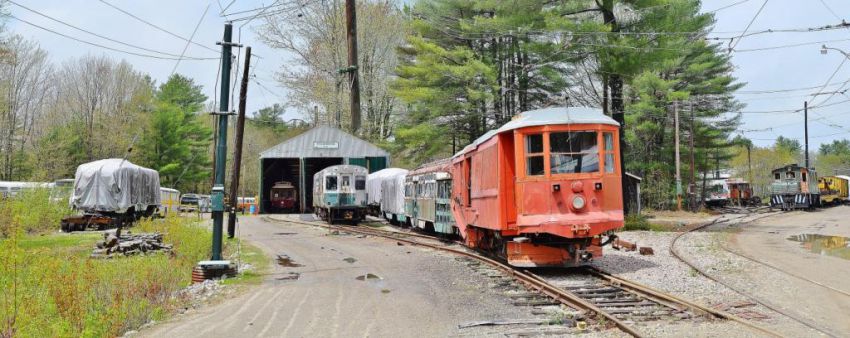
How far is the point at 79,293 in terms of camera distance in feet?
31.2

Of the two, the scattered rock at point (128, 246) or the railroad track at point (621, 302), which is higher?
the scattered rock at point (128, 246)

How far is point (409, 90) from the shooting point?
31.4 metres

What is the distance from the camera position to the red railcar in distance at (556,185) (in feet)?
35.4

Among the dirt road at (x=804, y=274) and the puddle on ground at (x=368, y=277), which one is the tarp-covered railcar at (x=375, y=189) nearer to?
the dirt road at (x=804, y=274)

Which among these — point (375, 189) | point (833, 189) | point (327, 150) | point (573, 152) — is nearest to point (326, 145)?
point (327, 150)

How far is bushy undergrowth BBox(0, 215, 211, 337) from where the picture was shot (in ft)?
26.8

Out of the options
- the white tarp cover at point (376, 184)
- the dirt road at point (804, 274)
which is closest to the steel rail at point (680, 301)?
the dirt road at point (804, 274)

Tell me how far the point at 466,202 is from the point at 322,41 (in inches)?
1194

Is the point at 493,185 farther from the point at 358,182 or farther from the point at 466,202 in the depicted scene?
the point at 358,182

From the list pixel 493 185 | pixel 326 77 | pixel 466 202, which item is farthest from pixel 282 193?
pixel 493 185

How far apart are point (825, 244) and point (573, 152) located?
11313mm

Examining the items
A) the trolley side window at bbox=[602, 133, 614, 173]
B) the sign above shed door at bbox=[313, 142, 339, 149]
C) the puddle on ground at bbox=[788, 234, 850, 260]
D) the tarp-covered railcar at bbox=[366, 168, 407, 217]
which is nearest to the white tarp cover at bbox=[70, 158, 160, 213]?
the tarp-covered railcar at bbox=[366, 168, 407, 217]

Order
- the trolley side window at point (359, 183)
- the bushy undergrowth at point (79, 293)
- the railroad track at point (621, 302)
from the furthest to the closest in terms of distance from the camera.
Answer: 1. the trolley side window at point (359, 183)
2. the bushy undergrowth at point (79, 293)
3. the railroad track at point (621, 302)

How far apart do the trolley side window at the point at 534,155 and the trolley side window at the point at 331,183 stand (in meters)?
20.7
